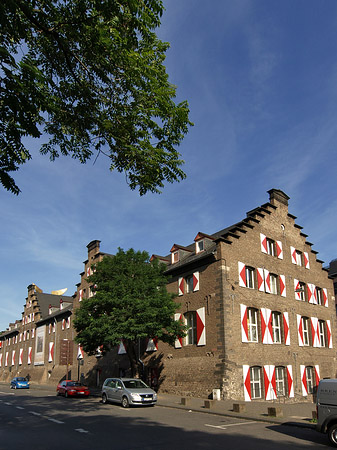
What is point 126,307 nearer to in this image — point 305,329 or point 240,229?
point 240,229

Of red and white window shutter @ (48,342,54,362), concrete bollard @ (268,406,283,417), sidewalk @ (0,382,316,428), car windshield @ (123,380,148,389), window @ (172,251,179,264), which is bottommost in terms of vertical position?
sidewalk @ (0,382,316,428)

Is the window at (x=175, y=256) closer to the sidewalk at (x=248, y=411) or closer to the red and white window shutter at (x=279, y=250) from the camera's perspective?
the red and white window shutter at (x=279, y=250)

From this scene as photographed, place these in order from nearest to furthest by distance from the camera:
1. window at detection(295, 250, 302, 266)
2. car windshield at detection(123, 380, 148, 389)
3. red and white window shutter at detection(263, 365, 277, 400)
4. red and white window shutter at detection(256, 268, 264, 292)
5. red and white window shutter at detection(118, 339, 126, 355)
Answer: car windshield at detection(123, 380, 148, 389) < red and white window shutter at detection(263, 365, 277, 400) < red and white window shutter at detection(256, 268, 264, 292) < window at detection(295, 250, 302, 266) < red and white window shutter at detection(118, 339, 126, 355)

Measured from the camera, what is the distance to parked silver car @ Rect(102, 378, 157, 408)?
18141mm

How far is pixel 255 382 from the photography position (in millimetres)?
22641

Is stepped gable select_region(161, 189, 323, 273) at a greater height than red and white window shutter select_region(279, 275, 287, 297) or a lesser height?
greater

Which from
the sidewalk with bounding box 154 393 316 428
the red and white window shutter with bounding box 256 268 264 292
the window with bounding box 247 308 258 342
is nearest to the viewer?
the sidewalk with bounding box 154 393 316 428

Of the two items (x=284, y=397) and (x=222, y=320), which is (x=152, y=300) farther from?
(x=284, y=397)

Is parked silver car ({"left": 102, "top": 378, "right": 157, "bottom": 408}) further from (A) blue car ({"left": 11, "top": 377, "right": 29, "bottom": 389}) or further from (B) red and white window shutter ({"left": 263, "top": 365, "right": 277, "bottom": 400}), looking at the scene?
(A) blue car ({"left": 11, "top": 377, "right": 29, "bottom": 389})

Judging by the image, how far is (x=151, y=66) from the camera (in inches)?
308

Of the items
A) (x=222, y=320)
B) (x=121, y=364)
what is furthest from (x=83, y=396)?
(x=222, y=320)

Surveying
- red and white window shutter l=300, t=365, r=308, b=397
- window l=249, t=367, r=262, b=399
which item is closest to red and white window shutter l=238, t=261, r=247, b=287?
window l=249, t=367, r=262, b=399

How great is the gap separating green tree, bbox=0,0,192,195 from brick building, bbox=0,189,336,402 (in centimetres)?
1543

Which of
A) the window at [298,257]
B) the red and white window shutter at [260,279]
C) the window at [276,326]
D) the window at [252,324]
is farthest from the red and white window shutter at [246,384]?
the window at [298,257]
